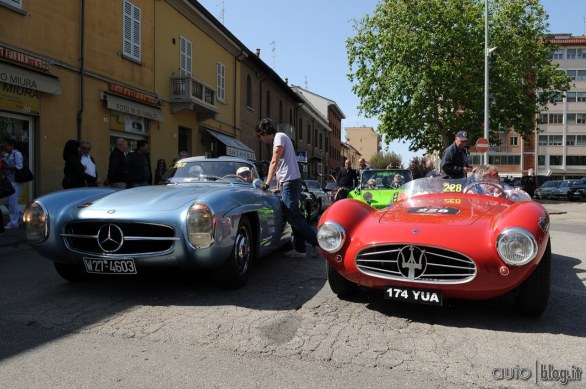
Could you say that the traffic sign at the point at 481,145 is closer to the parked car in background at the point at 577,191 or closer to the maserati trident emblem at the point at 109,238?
the maserati trident emblem at the point at 109,238

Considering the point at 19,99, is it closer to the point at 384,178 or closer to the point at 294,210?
the point at 294,210

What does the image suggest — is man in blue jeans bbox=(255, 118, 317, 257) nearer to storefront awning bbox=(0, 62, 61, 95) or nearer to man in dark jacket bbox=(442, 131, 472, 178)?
man in dark jacket bbox=(442, 131, 472, 178)

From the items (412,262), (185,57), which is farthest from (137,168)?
(185,57)

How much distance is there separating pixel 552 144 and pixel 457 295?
66.5m

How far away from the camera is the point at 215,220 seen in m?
3.68

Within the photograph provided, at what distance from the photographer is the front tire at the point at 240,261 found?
400 centimetres

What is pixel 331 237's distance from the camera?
363cm

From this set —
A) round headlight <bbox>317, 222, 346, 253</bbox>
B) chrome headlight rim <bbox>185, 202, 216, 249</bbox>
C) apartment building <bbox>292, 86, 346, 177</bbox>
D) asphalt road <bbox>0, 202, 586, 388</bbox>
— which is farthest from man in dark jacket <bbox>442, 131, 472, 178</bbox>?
apartment building <bbox>292, 86, 346, 177</bbox>

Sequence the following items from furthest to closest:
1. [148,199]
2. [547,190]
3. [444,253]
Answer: [547,190] < [148,199] < [444,253]

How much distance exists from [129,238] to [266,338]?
1.47m

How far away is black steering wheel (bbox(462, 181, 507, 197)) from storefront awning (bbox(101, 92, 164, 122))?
422 inches

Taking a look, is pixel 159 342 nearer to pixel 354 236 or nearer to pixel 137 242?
pixel 137 242

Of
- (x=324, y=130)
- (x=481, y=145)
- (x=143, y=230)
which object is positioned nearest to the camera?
(x=143, y=230)

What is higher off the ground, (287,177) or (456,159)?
(456,159)
